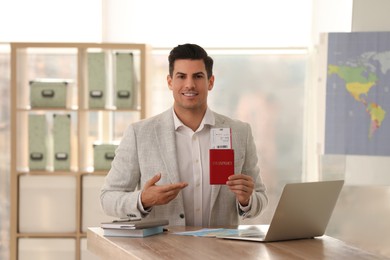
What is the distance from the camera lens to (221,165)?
11.2 feet

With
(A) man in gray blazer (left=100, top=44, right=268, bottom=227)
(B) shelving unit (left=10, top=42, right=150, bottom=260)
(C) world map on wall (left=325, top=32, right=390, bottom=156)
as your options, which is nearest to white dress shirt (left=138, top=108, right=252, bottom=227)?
(A) man in gray blazer (left=100, top=44, right=268, bottom=227)

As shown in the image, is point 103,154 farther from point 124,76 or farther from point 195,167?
point 195,167

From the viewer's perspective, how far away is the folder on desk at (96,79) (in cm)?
594

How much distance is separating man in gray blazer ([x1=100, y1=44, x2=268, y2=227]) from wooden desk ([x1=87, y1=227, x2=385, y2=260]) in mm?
378

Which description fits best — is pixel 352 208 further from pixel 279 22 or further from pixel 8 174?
pixel 8 174

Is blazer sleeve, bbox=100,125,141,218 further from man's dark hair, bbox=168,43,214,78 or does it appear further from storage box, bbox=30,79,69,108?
storage box, bbox=30,79,69,108

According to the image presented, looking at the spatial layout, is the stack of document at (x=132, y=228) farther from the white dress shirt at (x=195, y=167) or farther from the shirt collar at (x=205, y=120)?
the shirt collar at (x=205, y=120)

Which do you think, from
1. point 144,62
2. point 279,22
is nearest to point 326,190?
point 144,62

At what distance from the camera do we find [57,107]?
599 cm

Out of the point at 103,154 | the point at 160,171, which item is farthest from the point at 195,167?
the point at 103,154

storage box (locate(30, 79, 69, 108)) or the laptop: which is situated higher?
storage box (locate(30, 79, 69, 108))

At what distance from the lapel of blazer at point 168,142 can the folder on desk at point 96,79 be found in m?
2.20

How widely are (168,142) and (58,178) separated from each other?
97.9 inches

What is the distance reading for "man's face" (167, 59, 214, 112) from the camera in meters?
3.66
